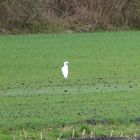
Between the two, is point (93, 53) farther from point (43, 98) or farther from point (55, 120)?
point (55, 120)

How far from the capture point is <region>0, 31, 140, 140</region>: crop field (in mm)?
11164

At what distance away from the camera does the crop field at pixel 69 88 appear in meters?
11.2

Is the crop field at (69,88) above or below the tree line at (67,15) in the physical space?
above

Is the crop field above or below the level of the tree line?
above

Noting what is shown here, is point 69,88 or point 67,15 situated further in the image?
point 67,15

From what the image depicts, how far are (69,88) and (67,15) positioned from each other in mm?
21291

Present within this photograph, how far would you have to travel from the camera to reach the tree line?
35.4m

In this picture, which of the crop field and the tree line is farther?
the tree line

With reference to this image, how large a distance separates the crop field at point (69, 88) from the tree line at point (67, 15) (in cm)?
523

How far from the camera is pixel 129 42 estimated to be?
98.3ft

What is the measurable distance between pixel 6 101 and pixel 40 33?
2104cm

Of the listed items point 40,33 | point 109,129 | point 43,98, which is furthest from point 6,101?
point 40,33

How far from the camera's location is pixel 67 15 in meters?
37.1

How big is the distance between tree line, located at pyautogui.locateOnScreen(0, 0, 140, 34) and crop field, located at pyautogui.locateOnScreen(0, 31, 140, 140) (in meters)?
5.23
